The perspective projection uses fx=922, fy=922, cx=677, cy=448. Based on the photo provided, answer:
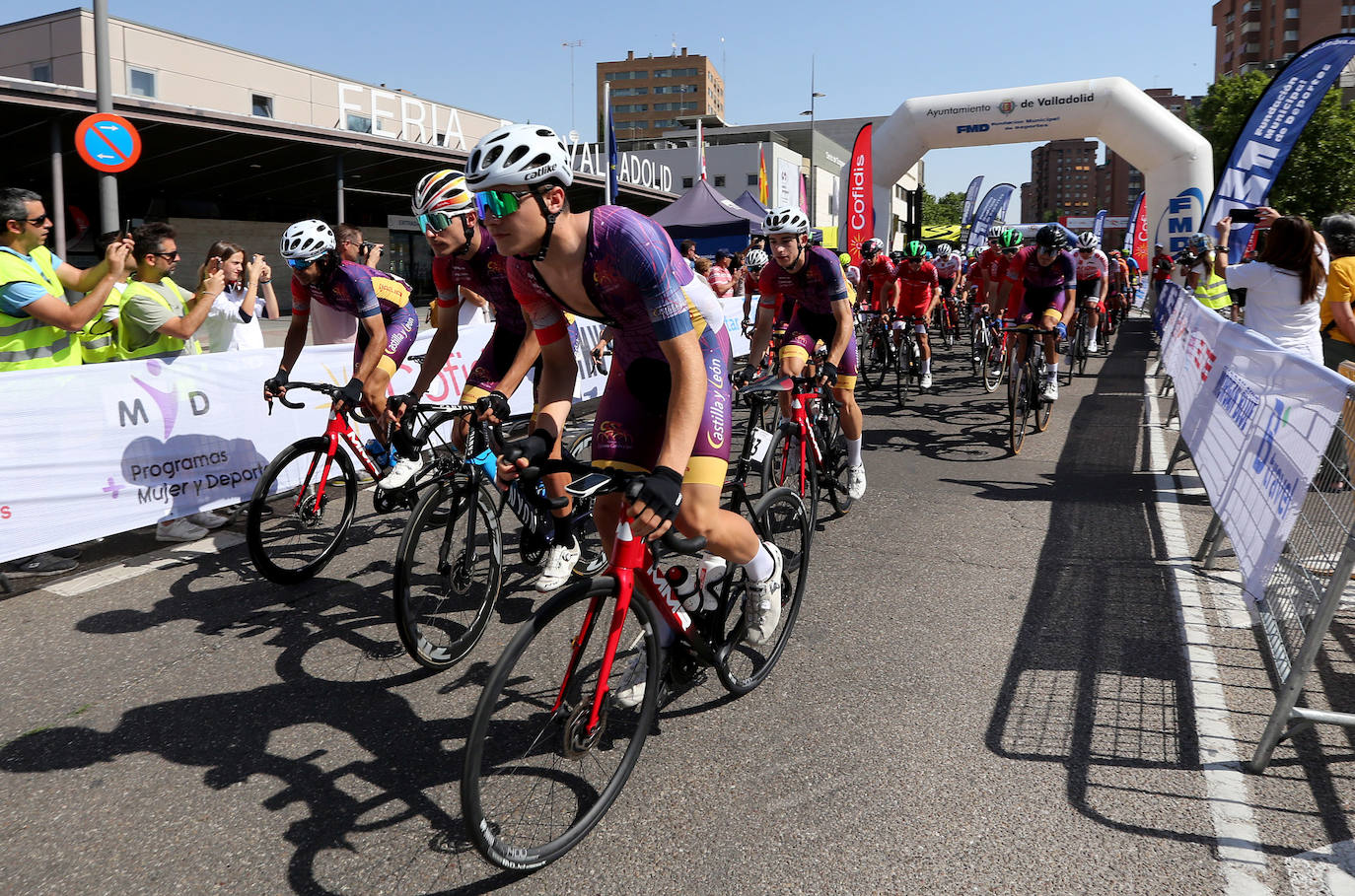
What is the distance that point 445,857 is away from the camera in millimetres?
2633

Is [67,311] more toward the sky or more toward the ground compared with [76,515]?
more toward the sky

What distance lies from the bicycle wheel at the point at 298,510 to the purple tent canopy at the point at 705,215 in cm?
2119

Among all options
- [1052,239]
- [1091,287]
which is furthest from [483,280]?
[1091,287]

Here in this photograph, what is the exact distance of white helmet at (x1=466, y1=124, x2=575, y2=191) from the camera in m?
2.67

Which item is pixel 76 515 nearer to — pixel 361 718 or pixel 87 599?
pixel 87 599

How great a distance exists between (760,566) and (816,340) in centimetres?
381

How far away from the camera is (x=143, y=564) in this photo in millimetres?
5355

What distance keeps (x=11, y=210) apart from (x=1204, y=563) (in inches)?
276

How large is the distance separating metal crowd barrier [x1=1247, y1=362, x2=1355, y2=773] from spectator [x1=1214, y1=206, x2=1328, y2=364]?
310cm

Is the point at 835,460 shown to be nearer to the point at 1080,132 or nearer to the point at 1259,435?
the point at 1259,435

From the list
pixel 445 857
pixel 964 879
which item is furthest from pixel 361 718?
pixel 964 879

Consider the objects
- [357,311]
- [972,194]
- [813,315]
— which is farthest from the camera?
[972,194]

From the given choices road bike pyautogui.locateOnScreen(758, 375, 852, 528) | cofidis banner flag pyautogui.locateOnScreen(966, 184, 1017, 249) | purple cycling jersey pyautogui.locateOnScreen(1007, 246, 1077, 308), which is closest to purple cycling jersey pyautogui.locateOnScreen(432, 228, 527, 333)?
road bike pyautogui.locateOnScreen(758, 375, 852, 528)

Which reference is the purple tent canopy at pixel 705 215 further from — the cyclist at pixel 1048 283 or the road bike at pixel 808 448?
the road bike at pixel 808 448
